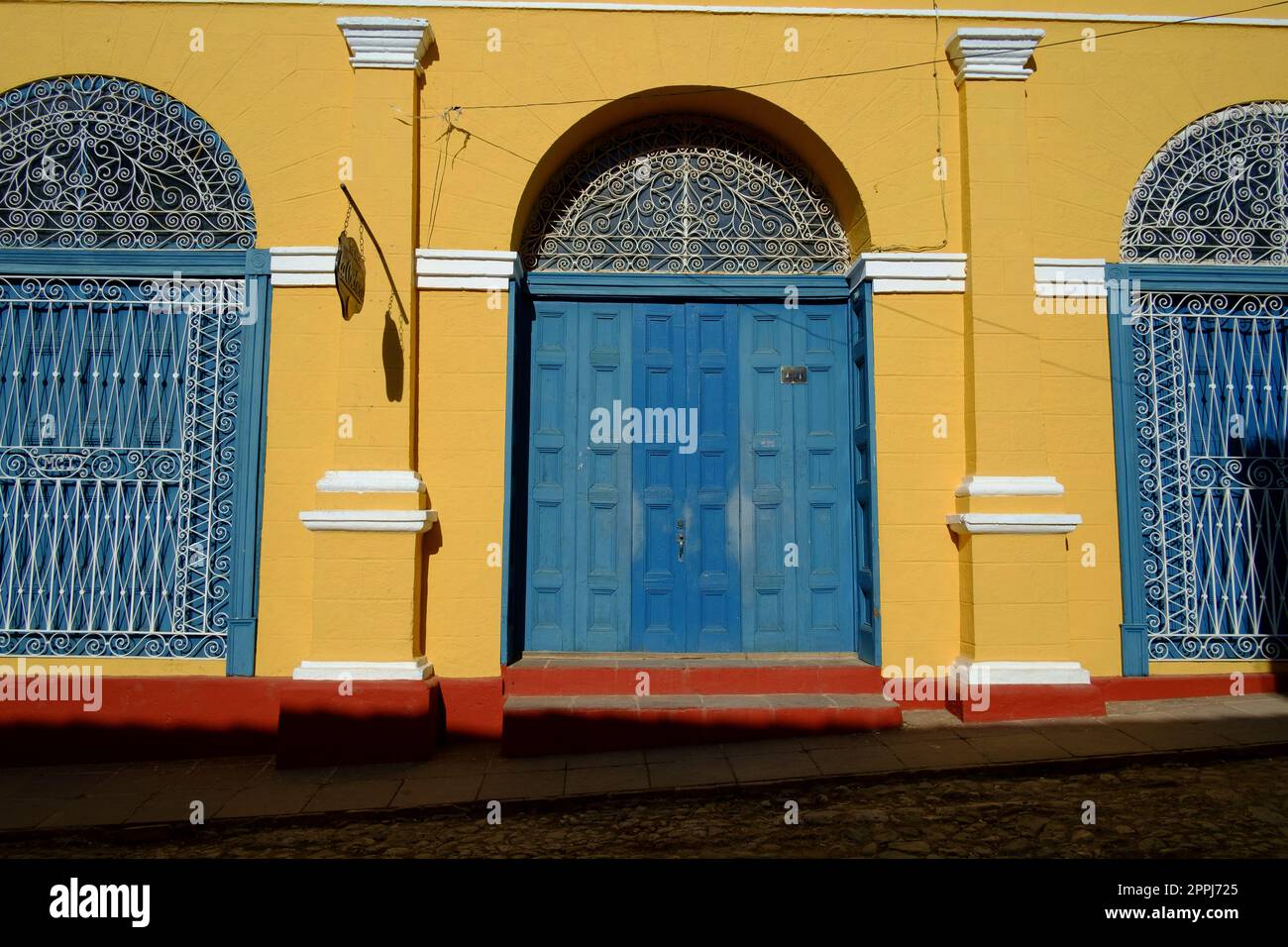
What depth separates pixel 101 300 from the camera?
5.50 m

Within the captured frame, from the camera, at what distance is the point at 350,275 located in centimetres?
498

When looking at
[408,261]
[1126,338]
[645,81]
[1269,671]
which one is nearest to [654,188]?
[645,81]

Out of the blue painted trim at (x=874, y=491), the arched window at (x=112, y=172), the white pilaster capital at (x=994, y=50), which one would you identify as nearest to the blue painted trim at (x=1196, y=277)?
the white pilaster capital at (x=994, y=50)

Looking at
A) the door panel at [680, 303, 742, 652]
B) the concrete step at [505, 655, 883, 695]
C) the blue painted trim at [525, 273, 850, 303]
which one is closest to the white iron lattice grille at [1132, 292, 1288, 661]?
the concrete step at [505, 655, 883, 695]

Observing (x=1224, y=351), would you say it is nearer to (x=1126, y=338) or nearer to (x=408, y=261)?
(x=1126, y=338)

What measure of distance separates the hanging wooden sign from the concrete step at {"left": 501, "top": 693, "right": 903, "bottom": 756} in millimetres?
2551

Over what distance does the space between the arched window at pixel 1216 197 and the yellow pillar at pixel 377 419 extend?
4770mm

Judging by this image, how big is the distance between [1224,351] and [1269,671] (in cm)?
210

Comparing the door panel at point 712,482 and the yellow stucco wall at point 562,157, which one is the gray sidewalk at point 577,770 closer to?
the yellow stucco wall at point 562,157

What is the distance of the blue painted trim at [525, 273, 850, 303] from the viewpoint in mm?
5816

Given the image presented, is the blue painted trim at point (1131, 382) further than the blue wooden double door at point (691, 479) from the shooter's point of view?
No

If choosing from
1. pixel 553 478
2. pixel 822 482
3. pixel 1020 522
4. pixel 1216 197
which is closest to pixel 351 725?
pixel 553 478

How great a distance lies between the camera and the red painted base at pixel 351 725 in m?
4.91

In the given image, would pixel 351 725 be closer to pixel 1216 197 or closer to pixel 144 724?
pixel 144 724
